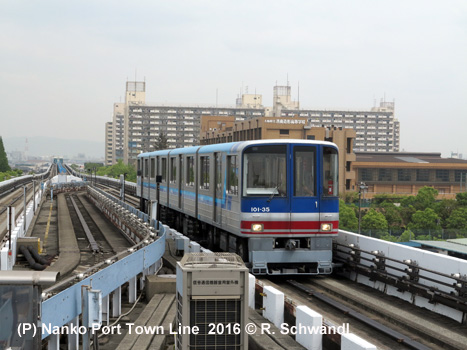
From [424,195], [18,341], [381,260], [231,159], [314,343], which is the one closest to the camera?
[18,341]

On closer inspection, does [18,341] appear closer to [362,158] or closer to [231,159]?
[231,159]

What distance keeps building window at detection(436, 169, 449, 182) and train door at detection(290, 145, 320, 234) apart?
113543 millimetres

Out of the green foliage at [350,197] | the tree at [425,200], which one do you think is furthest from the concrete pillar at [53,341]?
the green foliage at [350,197]

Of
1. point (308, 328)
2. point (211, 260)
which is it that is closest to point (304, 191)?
point (308, 328)

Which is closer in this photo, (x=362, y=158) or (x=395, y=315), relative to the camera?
(x=395, y=315)

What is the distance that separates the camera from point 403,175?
403 ft

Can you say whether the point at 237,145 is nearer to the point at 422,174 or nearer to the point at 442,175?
the point at 422,174

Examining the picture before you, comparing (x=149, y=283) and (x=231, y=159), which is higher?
(x=231, y=159)

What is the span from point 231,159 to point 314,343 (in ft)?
27.7

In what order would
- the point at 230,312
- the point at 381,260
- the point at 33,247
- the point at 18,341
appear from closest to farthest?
the point at 18,341
the point at 230,312
the point at 381,260
the point at 33,247

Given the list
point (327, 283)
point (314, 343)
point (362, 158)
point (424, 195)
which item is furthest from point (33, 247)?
point (362, 158)

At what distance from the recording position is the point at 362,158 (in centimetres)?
12744

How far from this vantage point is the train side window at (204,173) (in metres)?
21.3

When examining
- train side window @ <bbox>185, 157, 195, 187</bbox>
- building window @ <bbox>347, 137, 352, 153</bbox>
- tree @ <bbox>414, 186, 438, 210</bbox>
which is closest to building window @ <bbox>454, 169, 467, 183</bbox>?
building window @ <bbox>347, 137, 352, 153</bbox>
